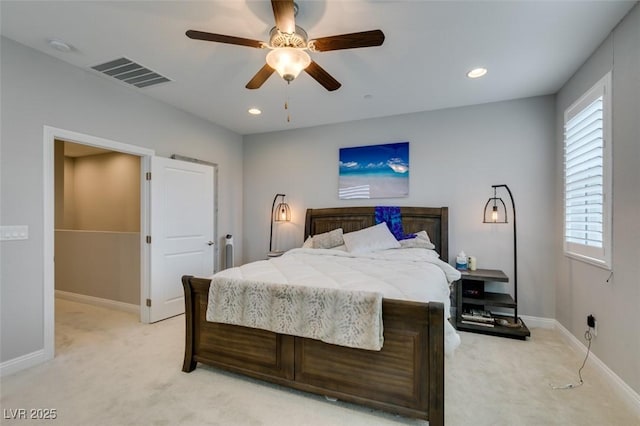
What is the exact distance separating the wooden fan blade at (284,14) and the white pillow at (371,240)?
253 centimetres

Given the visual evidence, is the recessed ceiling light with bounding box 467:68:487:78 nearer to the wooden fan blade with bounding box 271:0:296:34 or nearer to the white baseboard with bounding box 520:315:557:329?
the wooden fan blade with bounding box 271:0:296:34

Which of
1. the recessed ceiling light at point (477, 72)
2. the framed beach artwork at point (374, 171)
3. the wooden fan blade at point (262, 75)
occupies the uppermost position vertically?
the recessed ceiling light at point (477, 72)

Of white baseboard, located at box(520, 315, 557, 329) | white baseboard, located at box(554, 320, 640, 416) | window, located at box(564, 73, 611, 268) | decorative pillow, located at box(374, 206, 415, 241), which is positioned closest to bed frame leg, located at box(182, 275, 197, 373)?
decorative pillow, located at box(374, 206, 415, 241)

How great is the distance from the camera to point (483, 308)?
3602mm

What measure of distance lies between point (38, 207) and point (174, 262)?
1.52 meters

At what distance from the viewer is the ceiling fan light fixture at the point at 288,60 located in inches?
75.7

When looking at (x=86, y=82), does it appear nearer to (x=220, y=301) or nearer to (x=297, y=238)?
(x=220, y=301)

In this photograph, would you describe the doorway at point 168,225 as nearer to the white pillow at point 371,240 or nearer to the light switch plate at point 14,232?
the light switch plate at point 14,232

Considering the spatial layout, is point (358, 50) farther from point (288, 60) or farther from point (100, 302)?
point (100, 302)

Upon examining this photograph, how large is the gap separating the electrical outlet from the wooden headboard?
143 cm

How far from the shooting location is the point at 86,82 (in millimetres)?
2979

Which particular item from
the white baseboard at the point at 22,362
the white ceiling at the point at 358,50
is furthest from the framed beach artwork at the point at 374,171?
the white baseboard at the point at 22,362

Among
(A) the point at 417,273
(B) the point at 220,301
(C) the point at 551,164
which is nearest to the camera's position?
(B) the point at 220,301

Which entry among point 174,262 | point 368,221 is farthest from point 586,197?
point 174,262
